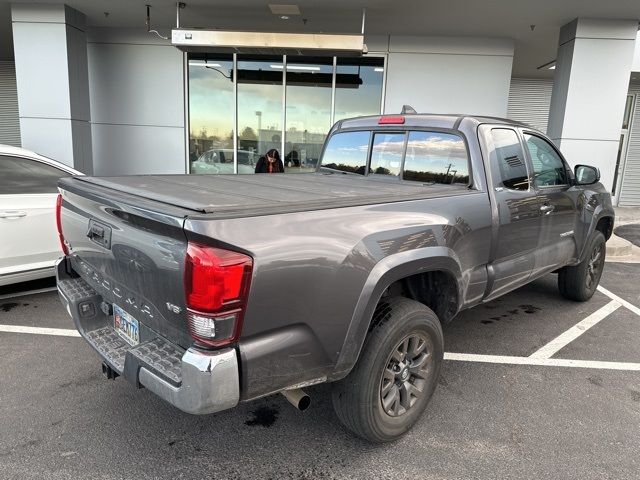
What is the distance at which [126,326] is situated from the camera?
2539 millimetres

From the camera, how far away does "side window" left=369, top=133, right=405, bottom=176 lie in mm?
3932

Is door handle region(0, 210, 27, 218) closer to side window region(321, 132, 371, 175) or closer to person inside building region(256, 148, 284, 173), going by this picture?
side window region(321, 132, 371, 175)

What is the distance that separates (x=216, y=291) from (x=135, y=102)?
1099cm

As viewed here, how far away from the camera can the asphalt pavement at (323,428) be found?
2510mm

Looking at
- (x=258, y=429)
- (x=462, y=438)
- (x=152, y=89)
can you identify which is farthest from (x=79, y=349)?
(x=152, y=89)

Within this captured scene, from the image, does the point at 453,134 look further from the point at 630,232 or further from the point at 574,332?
the point at 630,232

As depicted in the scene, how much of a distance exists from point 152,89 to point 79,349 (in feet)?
29.7

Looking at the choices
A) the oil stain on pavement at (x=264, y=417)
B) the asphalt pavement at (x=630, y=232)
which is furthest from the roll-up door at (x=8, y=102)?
the asphalt pavement at (x=630, y=232)

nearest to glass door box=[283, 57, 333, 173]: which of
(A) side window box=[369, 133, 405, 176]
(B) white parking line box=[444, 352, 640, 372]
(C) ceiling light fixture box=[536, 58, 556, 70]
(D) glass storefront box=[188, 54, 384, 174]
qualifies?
(D) glass storefront box=[188, 54, 384, 174]

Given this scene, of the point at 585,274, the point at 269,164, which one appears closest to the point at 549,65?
the point at 269,164

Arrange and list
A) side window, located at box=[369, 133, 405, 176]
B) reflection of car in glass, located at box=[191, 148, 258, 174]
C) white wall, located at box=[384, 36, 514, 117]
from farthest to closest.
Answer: reflection of car in glass, located at box=[191, 148, 258, 174], white wall, located at box=[384, 36, 514, 117], side window, located at box=[369, 133, 405, 176]

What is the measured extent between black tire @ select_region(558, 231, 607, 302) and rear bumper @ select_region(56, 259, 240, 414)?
171 inches

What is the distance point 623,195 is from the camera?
48.5 ft

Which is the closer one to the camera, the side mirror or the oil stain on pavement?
the oil stain on pavement
